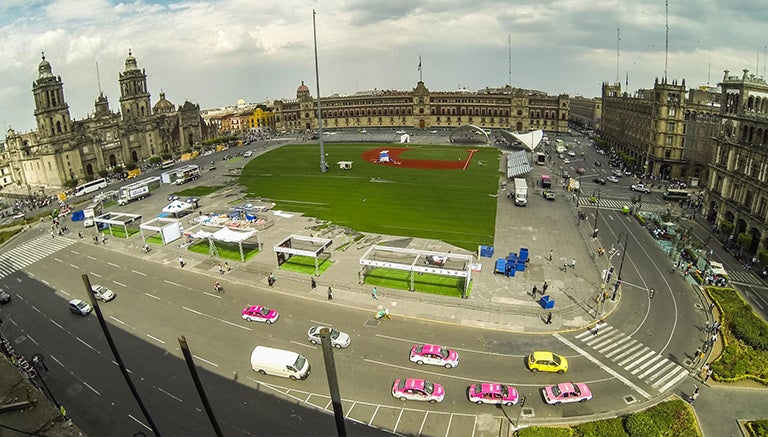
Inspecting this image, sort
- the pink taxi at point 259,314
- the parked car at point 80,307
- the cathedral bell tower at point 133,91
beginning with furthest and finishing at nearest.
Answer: the cathedral bell tower at point 133,91 < the parked car at point 80,307 < the pink taxi at point 259,314

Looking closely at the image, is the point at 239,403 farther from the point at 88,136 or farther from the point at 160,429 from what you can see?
the point at 88,136

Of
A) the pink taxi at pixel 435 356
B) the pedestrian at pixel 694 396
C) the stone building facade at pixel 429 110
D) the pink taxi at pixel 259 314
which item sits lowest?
the pedestrian at pixel 694 396

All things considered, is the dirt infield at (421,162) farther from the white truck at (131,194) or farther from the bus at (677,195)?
the white truck at (131,194)

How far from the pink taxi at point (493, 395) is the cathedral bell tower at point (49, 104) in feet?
387

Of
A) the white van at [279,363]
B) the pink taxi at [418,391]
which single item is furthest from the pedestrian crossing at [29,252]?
the pink taxi at [418,391]

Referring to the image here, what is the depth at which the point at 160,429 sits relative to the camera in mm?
29281

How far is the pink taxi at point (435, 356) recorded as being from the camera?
113 ft

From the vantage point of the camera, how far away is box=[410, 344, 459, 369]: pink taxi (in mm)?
34522

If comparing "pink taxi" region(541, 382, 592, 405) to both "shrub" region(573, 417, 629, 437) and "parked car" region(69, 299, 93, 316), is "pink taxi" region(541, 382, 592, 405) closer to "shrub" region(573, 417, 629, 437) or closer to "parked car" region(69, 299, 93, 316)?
"shrub" region(573, 417, 629, 437)

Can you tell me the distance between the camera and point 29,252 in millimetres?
63469

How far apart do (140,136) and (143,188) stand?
50.5 m

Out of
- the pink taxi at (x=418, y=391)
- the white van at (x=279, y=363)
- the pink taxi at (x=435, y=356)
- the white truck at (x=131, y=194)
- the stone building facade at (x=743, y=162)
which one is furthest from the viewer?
the white truck at (x=131, y=194)

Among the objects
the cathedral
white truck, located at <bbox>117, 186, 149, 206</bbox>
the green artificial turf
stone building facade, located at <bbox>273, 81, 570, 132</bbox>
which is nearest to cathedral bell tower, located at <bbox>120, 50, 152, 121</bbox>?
the cathedral

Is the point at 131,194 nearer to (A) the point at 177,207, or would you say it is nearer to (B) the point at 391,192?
(A) the point at 177,207
